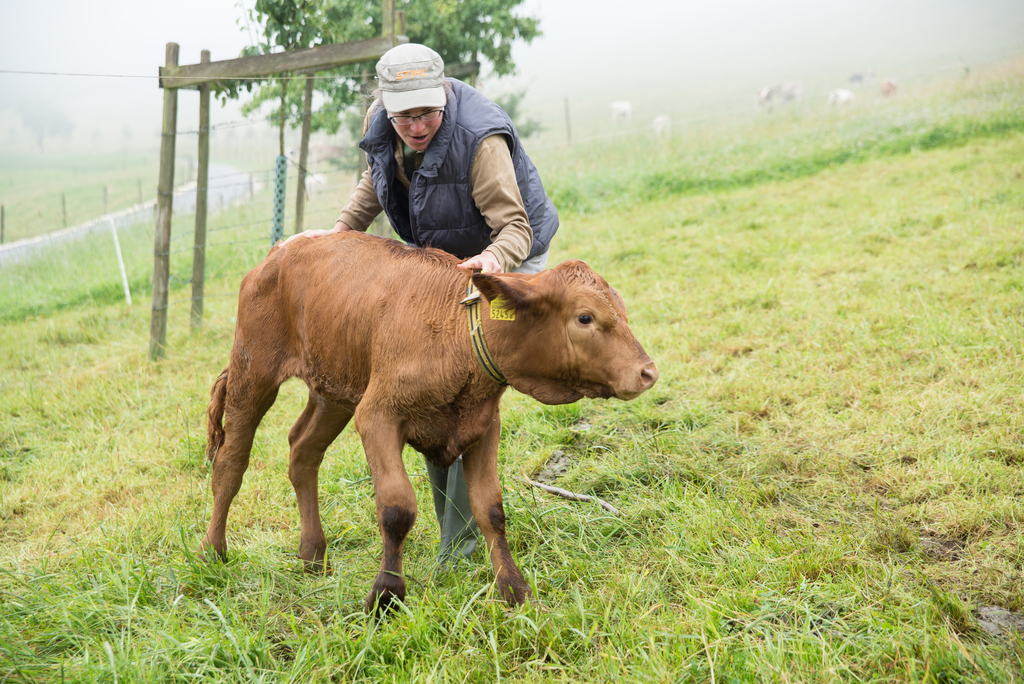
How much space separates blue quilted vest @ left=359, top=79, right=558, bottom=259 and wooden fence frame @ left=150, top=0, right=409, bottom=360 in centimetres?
355

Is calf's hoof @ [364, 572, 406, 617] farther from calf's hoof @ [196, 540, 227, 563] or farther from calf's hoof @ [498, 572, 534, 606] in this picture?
calf's hoof @ [196, 540, 227, 563]

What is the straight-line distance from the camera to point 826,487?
3637 millimetres

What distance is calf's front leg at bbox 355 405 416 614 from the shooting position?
2.71 m

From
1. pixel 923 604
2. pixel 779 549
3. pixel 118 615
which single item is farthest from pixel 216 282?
pixel 923 604

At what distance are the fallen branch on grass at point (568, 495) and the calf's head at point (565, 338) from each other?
45.7 inches

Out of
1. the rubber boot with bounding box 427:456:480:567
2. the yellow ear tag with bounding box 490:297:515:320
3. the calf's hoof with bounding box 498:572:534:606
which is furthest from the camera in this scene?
the rubber boot with bounding box 427:456:480:567

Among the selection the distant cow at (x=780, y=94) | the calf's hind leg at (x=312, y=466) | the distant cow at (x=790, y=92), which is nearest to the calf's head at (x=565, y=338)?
the calf's hind leg at (x=312, y=466)

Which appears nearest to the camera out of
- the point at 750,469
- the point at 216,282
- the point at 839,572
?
the point at 839,572

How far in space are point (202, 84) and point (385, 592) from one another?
20.8 ft

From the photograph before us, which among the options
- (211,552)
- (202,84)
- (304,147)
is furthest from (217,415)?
(304,147)

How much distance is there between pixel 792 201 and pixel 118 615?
32.1 ft

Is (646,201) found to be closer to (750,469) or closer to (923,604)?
(750,469)

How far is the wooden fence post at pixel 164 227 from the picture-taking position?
693cm

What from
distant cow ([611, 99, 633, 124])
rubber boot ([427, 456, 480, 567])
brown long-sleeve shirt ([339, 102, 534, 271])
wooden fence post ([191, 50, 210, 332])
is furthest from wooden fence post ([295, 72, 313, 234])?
distant cow ([611, 99, 633, 124])
